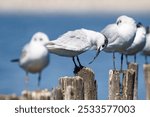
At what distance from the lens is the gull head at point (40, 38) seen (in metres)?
5.45

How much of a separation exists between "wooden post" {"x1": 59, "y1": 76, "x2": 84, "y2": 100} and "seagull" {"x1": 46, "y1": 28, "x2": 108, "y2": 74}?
0.88ft

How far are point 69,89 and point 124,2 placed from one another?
41.0 inches

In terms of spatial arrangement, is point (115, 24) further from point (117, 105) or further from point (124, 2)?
point (117, 105)

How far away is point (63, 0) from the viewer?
6.21 m

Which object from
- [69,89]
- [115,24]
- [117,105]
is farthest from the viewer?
[115,24]

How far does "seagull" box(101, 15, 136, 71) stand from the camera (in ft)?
20.1

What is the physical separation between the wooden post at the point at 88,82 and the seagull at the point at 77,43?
0.08 m

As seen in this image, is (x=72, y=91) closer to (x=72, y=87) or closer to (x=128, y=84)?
(x=72, y=87)

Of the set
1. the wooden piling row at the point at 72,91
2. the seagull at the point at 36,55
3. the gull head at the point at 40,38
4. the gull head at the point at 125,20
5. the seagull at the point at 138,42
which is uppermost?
the gull head at the point at 125,20

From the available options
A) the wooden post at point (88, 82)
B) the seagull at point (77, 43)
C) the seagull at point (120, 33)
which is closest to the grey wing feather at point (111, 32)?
the seagull at point (120, 33)

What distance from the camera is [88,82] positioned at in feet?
18.6

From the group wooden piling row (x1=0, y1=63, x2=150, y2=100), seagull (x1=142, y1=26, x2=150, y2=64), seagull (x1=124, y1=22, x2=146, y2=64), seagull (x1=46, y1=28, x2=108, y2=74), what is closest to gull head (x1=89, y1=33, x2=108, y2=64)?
seagull (x1=46, y1=28, x2=108, y2=74)

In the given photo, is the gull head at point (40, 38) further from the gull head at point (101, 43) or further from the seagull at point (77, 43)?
the gull head at point (101, 43)

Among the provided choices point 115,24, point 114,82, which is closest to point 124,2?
point 115,24
